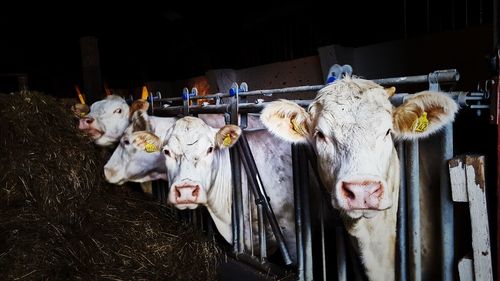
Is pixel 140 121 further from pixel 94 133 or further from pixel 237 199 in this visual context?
pixel 237 199

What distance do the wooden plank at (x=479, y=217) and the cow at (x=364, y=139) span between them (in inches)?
9.1

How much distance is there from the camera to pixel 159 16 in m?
13.0

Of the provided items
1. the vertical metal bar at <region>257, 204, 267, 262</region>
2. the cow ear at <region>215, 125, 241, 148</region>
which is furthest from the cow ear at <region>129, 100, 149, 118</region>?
the vertical metal bar at <region>257, 204, 267, 262</region>

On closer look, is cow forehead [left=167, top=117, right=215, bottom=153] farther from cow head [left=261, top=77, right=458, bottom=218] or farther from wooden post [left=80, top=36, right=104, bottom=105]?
wooden post [left=80, top=36, right=104, bottom=105]

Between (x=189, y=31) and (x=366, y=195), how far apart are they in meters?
10.7

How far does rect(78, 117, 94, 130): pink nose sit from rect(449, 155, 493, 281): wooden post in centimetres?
366

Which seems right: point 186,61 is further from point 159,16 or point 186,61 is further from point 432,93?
point 432,93

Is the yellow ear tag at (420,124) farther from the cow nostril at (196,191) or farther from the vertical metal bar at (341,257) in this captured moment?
the cow nostril at (196,191)

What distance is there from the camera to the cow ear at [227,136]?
9.41 ft

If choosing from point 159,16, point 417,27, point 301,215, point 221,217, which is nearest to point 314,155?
point 301,215

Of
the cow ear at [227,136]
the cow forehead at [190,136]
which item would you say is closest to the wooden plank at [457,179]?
the cow ear at [227,136]

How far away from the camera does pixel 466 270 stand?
5.67 ft

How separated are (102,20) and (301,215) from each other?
491 inches

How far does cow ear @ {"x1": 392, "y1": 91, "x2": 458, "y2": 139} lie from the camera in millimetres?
1771
